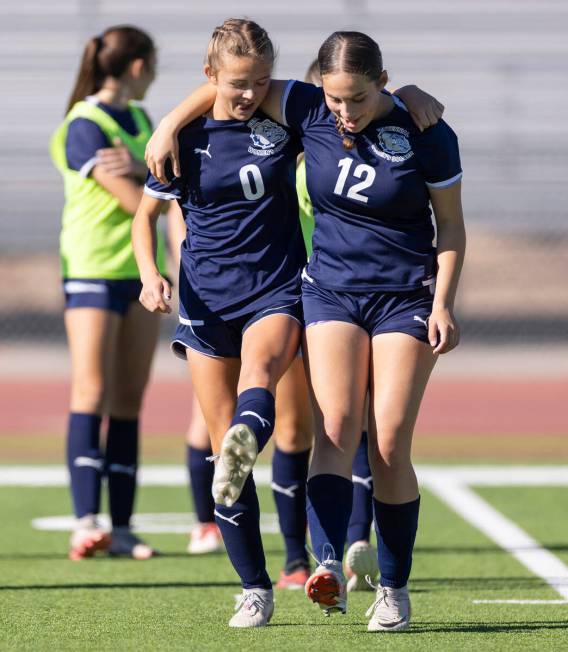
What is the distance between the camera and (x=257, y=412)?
4039 mm

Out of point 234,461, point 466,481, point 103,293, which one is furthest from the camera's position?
point 466,481

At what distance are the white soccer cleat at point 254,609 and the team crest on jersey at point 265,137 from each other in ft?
4.76

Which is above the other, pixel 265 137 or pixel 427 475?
pixel 265 137

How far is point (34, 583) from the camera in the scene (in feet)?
17.6

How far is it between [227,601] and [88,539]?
130cm

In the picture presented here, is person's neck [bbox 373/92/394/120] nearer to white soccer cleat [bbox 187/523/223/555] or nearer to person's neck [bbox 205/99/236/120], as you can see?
person's neck [bbox 205/99/236/120]

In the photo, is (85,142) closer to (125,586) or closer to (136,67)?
(136,67)

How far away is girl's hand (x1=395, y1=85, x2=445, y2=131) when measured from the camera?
4176 mm

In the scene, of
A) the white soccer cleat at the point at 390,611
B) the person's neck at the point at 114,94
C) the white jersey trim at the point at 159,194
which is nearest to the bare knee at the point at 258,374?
the white jersey trim at the point at 159,194

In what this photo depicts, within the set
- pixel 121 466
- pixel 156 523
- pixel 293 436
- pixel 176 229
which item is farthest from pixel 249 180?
pixel 156 523

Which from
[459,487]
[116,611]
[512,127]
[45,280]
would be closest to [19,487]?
[459,487]

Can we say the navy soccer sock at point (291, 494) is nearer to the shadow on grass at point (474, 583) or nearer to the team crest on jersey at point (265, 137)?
the shadow on grass at point (474, 583)

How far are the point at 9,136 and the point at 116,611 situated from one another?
50.2 feet

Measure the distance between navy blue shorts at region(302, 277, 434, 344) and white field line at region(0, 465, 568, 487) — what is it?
14.1 ft
